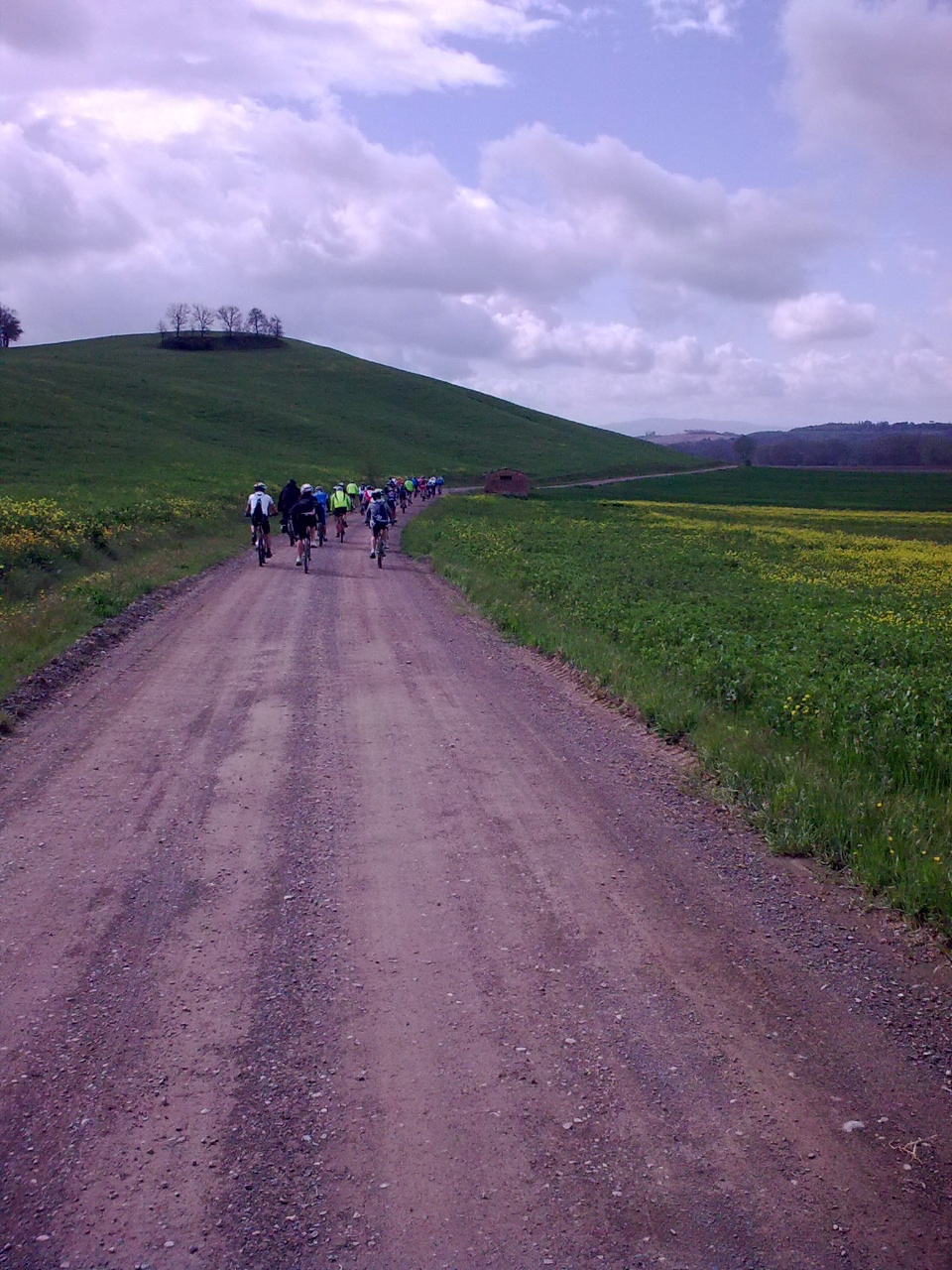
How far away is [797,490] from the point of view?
9731cm

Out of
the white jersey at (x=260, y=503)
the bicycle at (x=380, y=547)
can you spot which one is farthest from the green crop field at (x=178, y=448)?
the bicycle at (x=380, y=547)

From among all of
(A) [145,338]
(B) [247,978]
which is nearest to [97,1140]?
(B) [247,978]

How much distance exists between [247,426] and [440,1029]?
298 feet

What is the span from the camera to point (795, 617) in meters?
17.6

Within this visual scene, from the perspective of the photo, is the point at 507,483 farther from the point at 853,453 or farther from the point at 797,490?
the point at 853,453

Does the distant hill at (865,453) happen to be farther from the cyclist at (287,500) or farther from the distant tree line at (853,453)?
the cyclist at (287,500)

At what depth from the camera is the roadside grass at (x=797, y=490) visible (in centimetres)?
7825

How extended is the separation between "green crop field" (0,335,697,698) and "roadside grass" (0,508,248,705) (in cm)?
5

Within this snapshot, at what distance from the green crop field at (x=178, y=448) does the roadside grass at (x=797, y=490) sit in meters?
11.4

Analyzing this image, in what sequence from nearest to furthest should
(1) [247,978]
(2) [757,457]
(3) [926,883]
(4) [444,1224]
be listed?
(4) [444,1224] → (1) [247,978] → (3) [926,883] → (2) [757,457]

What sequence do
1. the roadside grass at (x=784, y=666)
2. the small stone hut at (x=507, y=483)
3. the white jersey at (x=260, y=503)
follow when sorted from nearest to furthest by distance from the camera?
the roadside grass at (x=784, y=666) → the white jersey at (x=260, y=503) → the small stone hut at (x=507, y=483)

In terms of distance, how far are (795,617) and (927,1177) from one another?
14.5 metres

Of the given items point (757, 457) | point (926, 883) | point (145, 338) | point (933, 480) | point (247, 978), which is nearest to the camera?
point (247, 978)

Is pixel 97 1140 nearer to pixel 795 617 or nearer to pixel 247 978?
pixel 247 978
